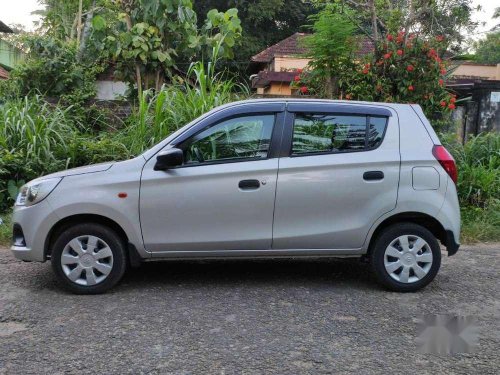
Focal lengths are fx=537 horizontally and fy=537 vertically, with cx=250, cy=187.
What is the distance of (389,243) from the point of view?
4.90m

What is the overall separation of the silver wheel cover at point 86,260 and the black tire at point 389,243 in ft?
7.91

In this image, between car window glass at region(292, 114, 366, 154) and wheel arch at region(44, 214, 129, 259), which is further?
car window glass at region(292, 114, 366, 154)

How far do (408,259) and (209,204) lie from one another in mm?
1889

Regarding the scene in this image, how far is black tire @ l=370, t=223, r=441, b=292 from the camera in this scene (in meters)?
4.89

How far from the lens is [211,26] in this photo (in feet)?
34.0

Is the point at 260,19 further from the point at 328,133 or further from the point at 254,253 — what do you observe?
the point at 254,253

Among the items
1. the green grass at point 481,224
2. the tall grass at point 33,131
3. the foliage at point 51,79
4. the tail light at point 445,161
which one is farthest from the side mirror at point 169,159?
the foliage at point 51,79

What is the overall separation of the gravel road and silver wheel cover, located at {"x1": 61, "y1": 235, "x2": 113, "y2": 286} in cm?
19

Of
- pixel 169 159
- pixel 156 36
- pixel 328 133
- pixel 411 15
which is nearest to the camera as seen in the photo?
pixel 169 159

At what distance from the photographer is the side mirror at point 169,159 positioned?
15.5 feet

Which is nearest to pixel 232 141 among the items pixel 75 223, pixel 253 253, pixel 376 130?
pixel 253 253

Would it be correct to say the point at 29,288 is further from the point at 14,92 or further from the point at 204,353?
the point at 14,92

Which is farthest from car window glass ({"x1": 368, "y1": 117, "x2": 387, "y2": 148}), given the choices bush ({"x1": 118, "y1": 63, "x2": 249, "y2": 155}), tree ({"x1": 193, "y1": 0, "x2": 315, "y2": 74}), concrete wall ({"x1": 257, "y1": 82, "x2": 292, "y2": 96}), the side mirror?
tree ({"x1": 193, "y1": 0, "x2": 315, "y2": 74})

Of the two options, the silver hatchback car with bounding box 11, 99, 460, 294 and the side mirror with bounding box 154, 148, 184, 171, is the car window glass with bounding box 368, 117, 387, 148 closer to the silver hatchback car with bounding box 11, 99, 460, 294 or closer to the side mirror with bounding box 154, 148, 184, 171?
the silver hatchback car with bounding box 11, 99, 460, 294
